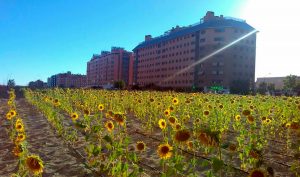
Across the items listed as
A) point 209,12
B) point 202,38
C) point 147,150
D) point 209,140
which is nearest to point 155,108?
point 147,150

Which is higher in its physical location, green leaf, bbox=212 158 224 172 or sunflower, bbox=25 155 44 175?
green leaf, bbox=212 158 224 172

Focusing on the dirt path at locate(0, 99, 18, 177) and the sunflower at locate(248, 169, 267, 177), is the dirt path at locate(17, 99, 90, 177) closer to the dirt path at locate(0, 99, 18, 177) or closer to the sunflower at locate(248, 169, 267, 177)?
the dirt path at locate(0, 99, 18, 177)

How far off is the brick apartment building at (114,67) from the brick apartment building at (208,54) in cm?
2787

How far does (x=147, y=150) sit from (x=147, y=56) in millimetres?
106677

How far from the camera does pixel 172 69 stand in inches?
3925

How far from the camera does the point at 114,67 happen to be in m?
133

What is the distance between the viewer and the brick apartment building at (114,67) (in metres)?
130

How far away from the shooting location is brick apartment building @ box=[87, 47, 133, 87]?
130 meters

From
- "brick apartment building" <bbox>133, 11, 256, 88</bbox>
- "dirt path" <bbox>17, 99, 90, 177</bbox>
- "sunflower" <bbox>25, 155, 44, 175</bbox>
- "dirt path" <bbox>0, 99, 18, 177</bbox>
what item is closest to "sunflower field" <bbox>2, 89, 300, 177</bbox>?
"dirt path" <bbox>17, 99, 90, 177</bbox>

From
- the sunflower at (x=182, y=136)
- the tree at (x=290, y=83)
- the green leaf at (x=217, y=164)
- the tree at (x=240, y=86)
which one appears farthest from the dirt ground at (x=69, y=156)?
the tree at (x=290, y=83)

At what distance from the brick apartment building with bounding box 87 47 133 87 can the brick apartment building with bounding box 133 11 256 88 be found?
91.4ft

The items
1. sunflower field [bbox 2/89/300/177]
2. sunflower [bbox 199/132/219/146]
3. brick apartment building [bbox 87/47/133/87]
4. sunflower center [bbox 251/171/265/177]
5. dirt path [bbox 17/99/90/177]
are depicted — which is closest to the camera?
sunflower center [bbox 251/171/265/177]

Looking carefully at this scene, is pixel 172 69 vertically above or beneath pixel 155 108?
above

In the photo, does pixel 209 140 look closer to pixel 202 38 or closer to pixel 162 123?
pixel 162 123
